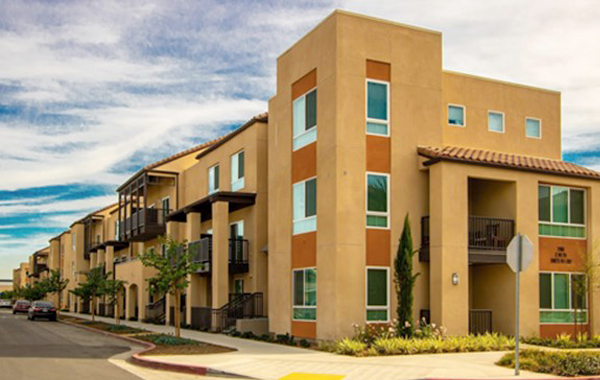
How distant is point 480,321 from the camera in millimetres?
23672

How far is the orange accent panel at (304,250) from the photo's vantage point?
23.6m

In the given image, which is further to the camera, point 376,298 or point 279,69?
point 279,69

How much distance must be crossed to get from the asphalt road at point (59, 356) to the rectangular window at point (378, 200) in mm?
8894

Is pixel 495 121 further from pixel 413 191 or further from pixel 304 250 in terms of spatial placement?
pixel 304 250

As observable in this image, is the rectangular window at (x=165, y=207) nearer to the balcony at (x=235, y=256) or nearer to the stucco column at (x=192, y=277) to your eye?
the stucco column at (x=192, y=277)

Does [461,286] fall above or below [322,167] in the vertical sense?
below

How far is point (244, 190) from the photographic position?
3134 centimetres

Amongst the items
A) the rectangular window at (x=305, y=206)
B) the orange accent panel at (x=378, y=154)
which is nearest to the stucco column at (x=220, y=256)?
the rectangular window at (x=305, y=206)

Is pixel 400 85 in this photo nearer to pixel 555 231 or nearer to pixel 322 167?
pixel 322 167

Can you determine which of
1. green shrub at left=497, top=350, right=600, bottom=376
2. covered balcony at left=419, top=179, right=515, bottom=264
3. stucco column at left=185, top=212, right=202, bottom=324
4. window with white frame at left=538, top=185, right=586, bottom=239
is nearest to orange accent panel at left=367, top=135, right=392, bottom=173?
covered balcony at left=419, top=179, right=515, bottom=264

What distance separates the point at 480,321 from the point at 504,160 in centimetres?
541

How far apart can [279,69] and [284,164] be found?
3.73 meters

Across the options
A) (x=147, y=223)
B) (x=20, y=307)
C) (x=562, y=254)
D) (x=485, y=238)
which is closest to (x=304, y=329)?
(x=485, y=238)

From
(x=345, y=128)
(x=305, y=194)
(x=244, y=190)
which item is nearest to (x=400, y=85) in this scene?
(x=345, y=128)
